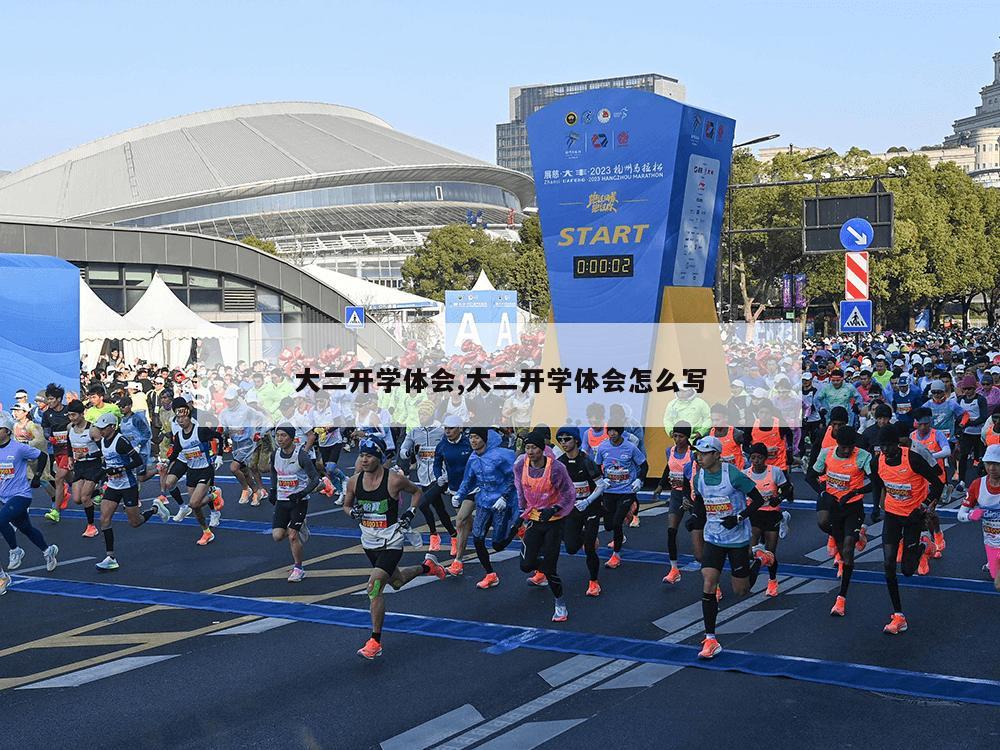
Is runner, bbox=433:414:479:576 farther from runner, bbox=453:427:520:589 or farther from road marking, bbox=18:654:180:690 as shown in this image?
road marking, bbox=18:654:180:690

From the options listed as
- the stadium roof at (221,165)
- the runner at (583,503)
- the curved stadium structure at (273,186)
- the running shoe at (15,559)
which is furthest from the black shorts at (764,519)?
the stadium roof at (221,165)

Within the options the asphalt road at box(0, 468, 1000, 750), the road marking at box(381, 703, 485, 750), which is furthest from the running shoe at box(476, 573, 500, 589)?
the road marking at box(381, 703, 485, 750)

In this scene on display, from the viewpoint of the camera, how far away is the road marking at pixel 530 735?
7.45 metres

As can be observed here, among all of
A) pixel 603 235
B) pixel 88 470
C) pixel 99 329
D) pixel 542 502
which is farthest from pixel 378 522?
pixel 99 329

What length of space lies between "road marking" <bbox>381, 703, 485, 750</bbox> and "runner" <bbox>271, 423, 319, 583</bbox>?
15.8ft

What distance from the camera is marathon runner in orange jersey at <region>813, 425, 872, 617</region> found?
432 inches

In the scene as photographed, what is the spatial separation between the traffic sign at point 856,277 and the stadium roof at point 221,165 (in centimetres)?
9472

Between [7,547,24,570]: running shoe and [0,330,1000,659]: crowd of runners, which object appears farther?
[7,547,24,570]: running shoe

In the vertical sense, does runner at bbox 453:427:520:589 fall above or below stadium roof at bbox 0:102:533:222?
below

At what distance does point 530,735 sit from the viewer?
7652 mm

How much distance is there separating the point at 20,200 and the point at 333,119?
35.9 meters

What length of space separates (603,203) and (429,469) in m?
7.76

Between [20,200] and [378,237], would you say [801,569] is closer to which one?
[378,237]

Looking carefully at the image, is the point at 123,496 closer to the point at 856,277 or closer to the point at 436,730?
the point at 436,730
